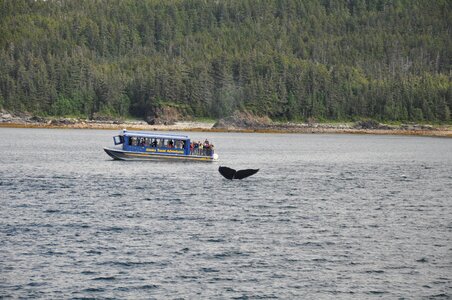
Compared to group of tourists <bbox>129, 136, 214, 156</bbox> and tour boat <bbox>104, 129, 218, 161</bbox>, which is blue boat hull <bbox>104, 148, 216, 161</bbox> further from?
group of tourists <bbox>129, 136, 214, 156</bbox>

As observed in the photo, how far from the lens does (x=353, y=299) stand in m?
35.1

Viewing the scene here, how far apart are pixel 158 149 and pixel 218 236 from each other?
56124 mm

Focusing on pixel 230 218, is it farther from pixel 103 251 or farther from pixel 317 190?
pixel 317 190

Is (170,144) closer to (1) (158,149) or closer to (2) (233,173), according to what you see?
(1) (158,149)

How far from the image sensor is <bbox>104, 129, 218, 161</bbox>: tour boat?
336 feet

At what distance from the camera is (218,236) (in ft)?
157

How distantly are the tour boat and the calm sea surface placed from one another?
46.0 ft

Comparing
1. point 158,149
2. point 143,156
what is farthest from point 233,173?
point 143,156

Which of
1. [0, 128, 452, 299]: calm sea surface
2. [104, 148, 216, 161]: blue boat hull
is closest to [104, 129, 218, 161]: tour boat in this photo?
[104, 148, 216, 161]: blue boat hull

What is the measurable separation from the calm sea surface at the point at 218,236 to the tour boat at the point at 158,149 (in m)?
14.0

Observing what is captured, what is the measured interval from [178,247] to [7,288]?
37.2ft

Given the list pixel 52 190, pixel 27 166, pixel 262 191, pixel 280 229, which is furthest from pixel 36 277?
pixel 27 166

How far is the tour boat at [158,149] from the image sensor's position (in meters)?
103

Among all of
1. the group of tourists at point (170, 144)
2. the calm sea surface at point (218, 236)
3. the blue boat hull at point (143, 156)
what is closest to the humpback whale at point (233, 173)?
the calm sea surface at point (218, 236)
